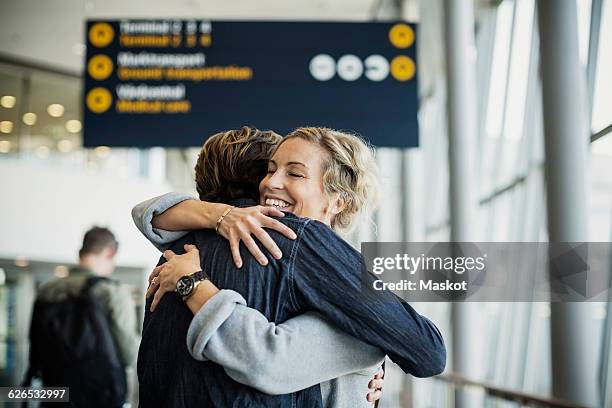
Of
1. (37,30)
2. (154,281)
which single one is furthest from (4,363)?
(154,281)

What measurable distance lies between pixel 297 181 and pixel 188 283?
0.31m

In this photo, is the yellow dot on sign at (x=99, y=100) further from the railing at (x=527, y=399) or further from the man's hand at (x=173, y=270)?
the man's hand at (x=173, y=270)

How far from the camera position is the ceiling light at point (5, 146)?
10305mm

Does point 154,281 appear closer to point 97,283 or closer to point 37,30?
point 97,283

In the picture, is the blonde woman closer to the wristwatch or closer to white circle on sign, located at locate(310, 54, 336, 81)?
the wristwatch

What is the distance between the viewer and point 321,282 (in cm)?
121

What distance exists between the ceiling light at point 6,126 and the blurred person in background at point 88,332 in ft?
22.7

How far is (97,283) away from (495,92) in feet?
17.8

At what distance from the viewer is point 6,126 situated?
10.4 m

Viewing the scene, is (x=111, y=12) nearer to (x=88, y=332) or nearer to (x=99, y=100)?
(x=99, y=100)

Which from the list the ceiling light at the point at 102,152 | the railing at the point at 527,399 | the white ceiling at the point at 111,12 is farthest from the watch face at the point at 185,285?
the ceiling light at the point at 102,152

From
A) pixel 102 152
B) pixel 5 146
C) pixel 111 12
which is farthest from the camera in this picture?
pixel 102 152

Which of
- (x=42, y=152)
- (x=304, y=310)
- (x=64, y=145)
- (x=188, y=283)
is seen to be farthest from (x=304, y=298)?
(x=64, y=145)

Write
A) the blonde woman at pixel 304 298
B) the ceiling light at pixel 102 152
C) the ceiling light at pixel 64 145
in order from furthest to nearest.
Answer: the ceiling light at pixel 102 152 → the ceiling light at pixel 64 145 → the blonde woman at pixel 304 298
